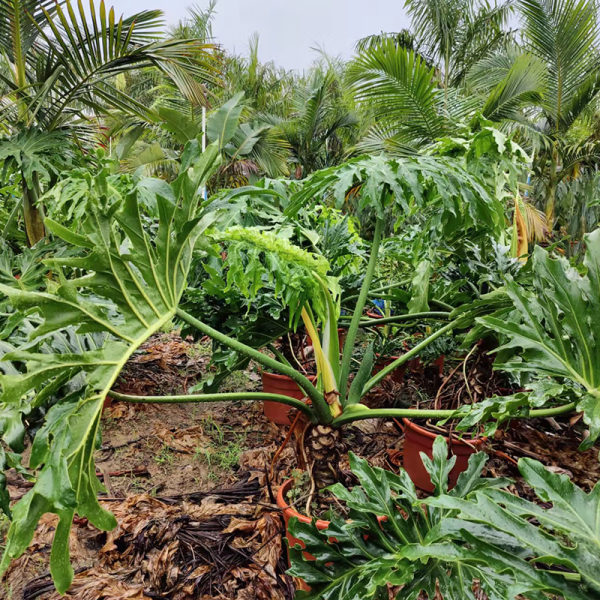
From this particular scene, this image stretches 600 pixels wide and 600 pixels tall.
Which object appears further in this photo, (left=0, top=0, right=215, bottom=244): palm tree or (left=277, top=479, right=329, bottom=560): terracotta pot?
(left=0, top=0, right=215, bottom=244): palm tree

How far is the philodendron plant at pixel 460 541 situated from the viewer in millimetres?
660

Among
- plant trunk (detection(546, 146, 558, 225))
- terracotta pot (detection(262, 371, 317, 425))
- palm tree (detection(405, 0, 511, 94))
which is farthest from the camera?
palm tree (detection(405, 0, 511, 94))

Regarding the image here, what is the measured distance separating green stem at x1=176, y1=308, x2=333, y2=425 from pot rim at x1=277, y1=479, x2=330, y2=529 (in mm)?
267

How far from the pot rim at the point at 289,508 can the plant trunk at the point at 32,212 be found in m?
2.69

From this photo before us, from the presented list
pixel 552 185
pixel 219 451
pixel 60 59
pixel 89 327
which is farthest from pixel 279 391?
pixel 552 185

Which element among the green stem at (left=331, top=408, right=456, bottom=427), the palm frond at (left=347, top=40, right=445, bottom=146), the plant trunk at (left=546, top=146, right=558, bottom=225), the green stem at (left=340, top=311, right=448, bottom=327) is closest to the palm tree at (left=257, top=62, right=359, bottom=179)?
the palm frond at (left=347, top=40, right=445, bottom=146)

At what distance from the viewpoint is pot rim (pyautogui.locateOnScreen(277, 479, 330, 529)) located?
1168 mm

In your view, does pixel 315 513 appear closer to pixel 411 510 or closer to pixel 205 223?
pixel 411 510

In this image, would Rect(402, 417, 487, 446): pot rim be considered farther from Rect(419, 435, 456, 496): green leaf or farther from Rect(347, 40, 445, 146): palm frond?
Rect(347, 40, 445, 146): palm frond

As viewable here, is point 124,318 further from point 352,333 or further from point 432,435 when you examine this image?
point 432,435

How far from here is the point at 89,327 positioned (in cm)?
96

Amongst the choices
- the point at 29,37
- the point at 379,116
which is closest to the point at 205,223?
the point at 29,37

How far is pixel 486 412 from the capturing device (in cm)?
99

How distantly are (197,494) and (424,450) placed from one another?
3.07 ft
